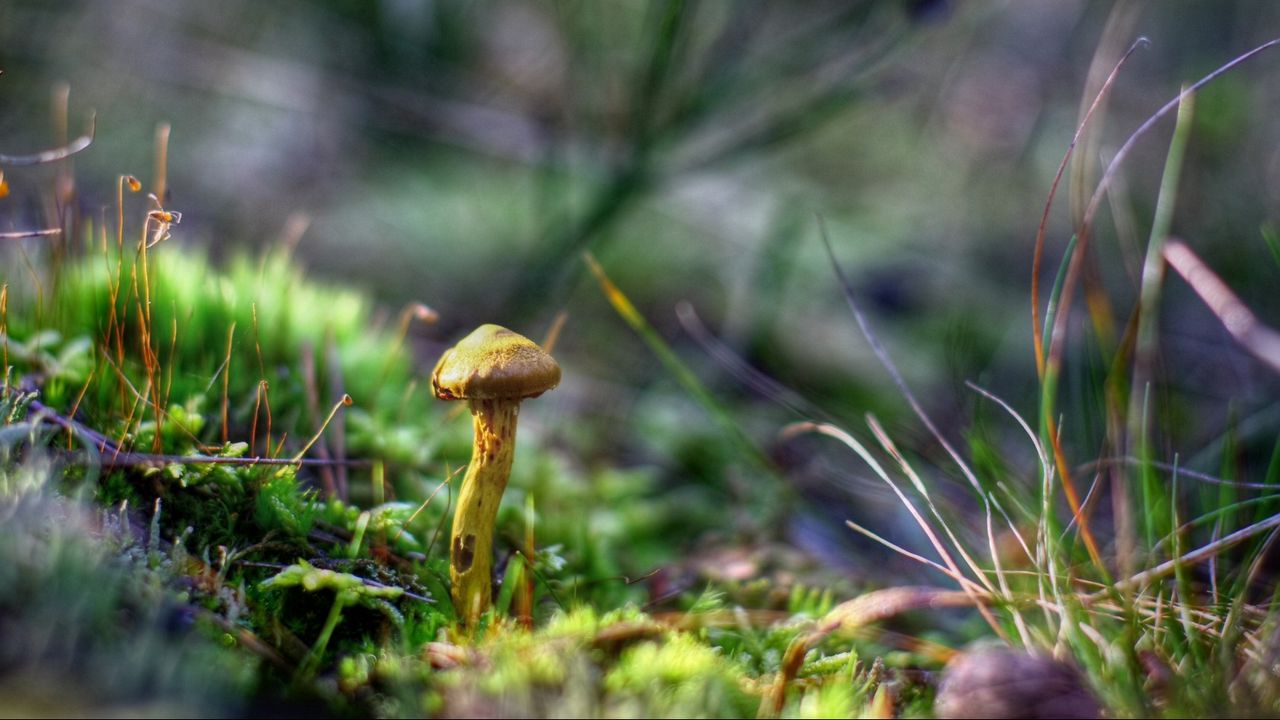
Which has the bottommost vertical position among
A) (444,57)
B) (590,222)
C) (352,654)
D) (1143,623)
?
(352,654)

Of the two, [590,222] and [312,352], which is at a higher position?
[590,222]

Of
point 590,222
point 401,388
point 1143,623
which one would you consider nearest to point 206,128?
point 590,222

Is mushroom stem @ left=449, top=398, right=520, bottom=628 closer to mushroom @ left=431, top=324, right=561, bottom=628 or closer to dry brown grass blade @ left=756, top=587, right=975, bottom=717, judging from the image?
mushroom @ left=431, top=324, right=561, bottom=628

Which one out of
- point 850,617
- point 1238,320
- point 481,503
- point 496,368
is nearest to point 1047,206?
point 1238,320

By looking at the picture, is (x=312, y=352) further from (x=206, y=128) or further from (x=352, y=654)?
(x=206, y=128)

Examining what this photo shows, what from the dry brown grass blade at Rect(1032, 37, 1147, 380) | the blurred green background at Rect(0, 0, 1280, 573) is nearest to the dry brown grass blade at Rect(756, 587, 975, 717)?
the dry brown grass blade at Rect(1032, 37, 1147, 380)

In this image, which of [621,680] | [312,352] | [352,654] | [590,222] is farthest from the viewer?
[590,222]

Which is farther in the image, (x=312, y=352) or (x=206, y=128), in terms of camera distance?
(x=206, y=128)
